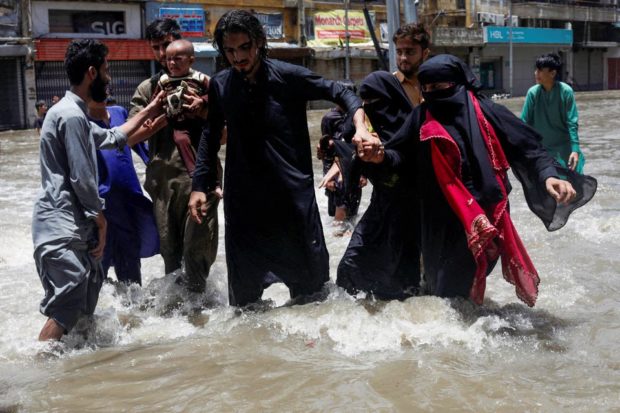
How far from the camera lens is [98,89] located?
4355mm

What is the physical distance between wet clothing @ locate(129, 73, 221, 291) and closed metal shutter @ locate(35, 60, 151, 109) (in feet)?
74.0

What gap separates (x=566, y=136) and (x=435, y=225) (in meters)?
3.40

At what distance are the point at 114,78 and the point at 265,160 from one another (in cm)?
2564

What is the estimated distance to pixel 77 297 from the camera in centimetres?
419

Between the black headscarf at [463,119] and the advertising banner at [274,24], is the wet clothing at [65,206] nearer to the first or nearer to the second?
the black headscarf at [463,119]

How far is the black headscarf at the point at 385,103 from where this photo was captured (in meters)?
4.54

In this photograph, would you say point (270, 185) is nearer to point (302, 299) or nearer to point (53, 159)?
point (302, 299)

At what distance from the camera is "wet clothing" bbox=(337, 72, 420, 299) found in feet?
14.8

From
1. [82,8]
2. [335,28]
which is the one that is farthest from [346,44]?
[82,8]

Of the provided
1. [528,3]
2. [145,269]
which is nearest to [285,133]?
[145,269]

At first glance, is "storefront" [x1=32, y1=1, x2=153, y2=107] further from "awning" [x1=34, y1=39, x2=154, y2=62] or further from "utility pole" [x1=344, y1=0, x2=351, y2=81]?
"utility pole" [x1=344, y1=0, x2=351, y2=81]

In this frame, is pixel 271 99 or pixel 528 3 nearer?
pixel 271 99

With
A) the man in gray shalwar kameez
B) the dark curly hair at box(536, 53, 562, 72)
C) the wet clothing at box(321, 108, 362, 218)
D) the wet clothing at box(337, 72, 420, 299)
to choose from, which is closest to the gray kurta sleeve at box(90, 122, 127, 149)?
the man in gray shalwar kameez

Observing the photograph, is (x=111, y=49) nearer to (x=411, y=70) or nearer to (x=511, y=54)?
(x=511, y=54)
